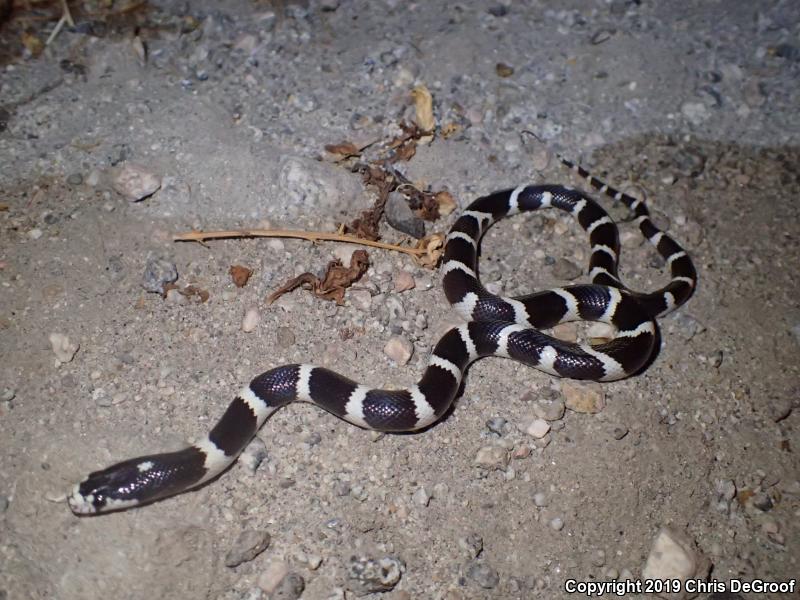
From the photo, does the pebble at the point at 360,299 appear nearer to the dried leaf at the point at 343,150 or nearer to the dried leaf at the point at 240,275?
the dried leaf at the point at 240,275

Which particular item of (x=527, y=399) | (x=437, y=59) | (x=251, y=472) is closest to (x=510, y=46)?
(x=437, y=59)

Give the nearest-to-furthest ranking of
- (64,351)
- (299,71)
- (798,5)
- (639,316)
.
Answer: (64,351), (639,316), (299,71), (798,5)

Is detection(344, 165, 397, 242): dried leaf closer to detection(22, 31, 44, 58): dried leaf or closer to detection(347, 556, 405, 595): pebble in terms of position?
detection(347, 556, 405, 595): pebble

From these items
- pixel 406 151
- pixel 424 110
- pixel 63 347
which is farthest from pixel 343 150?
pixel 63 347

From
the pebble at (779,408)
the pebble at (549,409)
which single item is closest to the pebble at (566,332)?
the pebble at (549,409)

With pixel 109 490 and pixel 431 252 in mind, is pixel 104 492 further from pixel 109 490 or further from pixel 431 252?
pixel 431 252

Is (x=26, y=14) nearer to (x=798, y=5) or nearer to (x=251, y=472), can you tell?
(x=251, y=472)
